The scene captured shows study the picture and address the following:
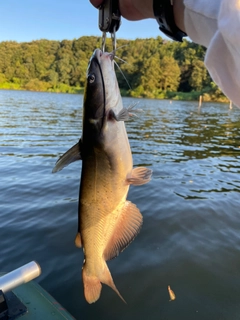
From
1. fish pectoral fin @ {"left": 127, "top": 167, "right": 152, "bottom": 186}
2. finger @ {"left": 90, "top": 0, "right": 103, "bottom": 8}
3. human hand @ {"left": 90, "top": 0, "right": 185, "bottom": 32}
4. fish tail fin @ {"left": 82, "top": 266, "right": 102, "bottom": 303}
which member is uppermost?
finger @ {"left": 90, "top": 0, "right": 103, "bottom": 8}

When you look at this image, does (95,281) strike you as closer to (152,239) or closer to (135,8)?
(135,8)

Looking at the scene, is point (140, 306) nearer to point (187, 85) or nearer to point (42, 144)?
point (42, 144)

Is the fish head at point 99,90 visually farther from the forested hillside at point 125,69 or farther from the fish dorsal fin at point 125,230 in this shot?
the forested hillside at point 125,69

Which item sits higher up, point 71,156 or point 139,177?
point 71,156

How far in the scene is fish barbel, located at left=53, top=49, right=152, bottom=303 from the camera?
6.19ft

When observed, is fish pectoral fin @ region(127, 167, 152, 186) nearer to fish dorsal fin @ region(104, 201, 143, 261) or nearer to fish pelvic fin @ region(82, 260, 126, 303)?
fish dorsal fin @ region(104, 201, 143, 261)

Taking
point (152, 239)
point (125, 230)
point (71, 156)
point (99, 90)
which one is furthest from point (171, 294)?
point (99, 90)

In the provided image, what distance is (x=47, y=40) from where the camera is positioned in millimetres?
106375

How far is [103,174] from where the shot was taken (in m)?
1.99

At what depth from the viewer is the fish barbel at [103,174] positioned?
1.89 m

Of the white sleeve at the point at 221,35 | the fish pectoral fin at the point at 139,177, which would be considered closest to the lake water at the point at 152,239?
the fish pectoral fin at the point at 139,177

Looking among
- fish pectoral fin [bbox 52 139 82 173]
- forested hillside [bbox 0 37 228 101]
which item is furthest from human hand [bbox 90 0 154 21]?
forested hillside [bbox 0 37 228 101]

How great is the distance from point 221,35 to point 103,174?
1.17 metres

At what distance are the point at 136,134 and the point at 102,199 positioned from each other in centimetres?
1694
